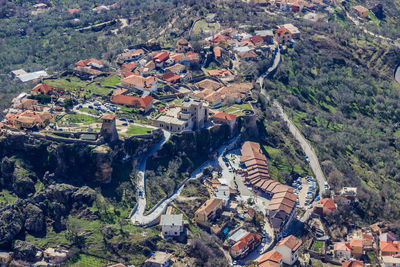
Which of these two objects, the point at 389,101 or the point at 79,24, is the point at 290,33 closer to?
the point at 389,101

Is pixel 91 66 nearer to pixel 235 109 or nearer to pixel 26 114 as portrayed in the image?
pixel 26 114

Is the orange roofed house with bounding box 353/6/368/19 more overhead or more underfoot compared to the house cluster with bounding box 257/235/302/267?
more underfoot

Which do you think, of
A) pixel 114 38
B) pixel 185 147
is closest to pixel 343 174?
pixel 185 147

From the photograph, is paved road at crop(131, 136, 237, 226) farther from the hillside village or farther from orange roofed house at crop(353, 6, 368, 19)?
orange roofed house at crop(353, 6, 368, 19)

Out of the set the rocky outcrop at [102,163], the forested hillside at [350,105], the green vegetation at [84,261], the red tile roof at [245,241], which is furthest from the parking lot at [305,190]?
the green vegetation at [84,261]

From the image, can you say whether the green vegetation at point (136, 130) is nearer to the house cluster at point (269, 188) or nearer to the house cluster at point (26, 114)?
the house cluster at point (26, 114)

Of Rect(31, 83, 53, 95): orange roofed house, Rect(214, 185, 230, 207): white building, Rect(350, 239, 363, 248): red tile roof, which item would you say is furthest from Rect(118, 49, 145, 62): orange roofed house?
Rect(350, 239, 363, 248): red tile roof

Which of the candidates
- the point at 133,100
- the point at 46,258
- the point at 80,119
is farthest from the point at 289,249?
the point at 133,100
